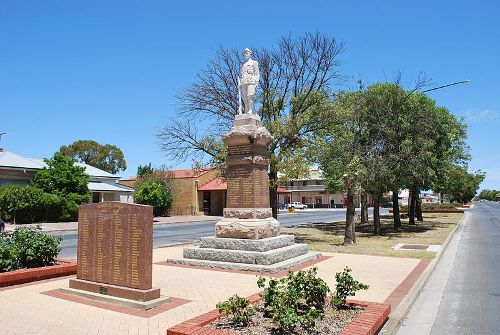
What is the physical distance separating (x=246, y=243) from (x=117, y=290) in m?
5.12

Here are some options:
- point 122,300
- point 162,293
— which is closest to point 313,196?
point 162,293

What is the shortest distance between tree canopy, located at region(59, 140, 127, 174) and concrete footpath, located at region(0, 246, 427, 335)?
6321 centimetres

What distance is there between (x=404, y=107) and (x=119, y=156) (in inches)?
2325

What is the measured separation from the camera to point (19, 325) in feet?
20.4

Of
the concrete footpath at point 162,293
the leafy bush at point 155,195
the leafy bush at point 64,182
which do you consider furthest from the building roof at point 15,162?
the concrete footpath at point 162,293

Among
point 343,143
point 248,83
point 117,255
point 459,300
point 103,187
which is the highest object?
point 248,83

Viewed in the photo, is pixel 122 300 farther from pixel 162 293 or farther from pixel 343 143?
pixel 343 143

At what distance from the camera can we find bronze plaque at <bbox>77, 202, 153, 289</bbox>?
24.0 ft

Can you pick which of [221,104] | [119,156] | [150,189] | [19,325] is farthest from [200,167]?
[119,156]

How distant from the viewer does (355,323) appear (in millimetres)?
5570

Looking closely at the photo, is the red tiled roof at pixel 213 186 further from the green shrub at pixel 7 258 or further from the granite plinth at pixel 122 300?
the granite plinth at pixel 122 300

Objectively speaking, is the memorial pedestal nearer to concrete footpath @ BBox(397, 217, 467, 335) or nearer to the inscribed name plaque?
concrete footpath @ BBox(397, 217, 467, 335)

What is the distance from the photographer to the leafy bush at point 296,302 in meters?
5.11

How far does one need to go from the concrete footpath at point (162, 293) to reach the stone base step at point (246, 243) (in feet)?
3.85
